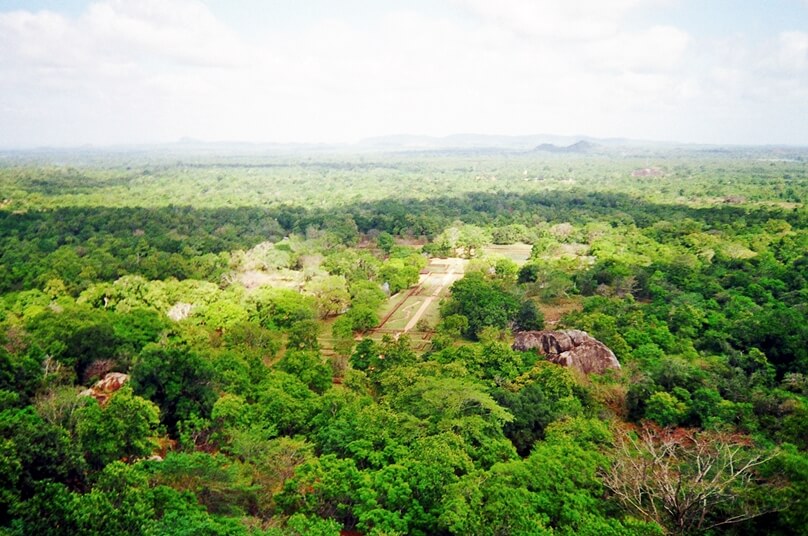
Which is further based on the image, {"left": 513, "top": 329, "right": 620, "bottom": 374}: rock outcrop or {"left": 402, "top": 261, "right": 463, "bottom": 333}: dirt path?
{"left": 402, "top": 261, "right": 463, "bottom": 333}: dirt path

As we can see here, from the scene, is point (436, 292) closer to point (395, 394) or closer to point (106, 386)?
point (395, 394)

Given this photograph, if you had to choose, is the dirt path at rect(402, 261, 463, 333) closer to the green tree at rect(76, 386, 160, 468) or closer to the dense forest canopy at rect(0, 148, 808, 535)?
the dense forest canopy at rect(0, 148, 808, 535)

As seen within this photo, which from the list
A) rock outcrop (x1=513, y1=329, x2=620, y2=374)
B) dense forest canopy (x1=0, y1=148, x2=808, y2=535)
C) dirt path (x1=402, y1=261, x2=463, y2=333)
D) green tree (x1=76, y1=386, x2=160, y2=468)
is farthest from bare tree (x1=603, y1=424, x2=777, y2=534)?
dirt path (x1=402, y1=261, x2=463, y2=333)

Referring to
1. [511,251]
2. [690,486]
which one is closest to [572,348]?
[690,486]

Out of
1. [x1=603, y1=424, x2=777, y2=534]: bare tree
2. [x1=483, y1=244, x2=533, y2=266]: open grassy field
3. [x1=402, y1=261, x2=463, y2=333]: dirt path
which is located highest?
[x1=603, y1=424, x2=777, y2=534]: bare tree

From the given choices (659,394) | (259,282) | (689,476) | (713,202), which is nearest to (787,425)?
(659,394)

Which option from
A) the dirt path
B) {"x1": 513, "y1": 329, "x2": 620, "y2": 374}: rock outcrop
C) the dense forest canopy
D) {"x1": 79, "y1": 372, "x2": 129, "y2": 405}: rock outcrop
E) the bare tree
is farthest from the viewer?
the dirt path

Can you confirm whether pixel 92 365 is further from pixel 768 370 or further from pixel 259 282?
pixel 768 370
